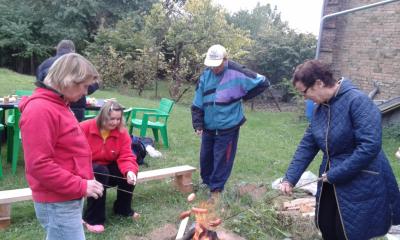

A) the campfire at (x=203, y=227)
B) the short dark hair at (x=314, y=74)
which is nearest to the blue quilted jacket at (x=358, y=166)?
the short dark hair at (x=314, y=74)

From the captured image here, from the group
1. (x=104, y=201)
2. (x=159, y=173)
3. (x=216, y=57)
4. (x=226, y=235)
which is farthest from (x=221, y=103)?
(x=104, y=201)

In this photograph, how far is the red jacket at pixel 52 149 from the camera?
215 centimetres

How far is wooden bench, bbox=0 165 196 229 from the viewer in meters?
3.91

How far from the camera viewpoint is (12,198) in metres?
3.89

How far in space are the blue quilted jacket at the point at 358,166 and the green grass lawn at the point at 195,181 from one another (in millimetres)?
1463

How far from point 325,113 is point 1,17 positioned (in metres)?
22.3

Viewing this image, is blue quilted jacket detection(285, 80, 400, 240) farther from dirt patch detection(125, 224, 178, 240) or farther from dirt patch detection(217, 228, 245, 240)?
dirt patch detection(125, 224, 178, 240)

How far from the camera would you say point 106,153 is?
4.18 m

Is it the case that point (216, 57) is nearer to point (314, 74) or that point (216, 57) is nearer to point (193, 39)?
point (314, 74)

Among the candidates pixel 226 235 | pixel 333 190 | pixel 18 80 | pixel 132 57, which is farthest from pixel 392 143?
pixel 18 80

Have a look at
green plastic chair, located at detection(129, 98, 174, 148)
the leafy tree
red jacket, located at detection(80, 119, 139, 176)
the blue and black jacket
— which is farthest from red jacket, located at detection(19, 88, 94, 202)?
the leafy tree

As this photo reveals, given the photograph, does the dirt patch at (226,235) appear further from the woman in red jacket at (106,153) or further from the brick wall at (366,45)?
the brick wall at (366,45)

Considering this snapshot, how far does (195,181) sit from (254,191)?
80cm

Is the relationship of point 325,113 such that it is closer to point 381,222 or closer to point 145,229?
point 381,222
